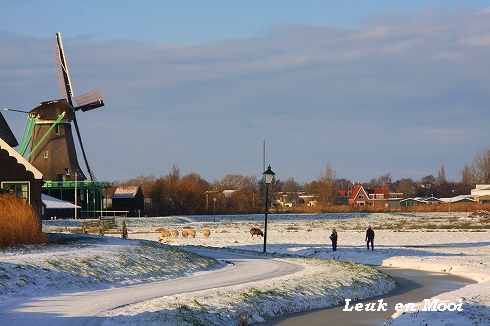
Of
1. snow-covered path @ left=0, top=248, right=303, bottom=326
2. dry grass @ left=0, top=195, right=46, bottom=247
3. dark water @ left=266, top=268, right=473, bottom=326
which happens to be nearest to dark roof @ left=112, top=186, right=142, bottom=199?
dark water @ left=266, top=268, right=473, bottom=326

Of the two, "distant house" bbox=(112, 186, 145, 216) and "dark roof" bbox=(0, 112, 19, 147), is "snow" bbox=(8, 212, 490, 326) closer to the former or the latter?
"dark roof" bbox=(0, 112, 19, 147)

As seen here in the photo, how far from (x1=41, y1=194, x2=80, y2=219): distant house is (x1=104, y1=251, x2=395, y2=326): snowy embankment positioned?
5916cm

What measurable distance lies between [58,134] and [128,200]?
64.2 feet

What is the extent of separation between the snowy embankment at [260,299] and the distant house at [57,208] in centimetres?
5916

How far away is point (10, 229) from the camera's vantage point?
29.5m

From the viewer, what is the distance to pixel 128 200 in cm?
10606

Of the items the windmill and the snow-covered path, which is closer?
the snow-covered path

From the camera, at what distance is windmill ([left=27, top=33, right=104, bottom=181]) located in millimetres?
88812

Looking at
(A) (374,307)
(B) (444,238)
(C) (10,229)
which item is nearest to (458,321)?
(A) (374,307)

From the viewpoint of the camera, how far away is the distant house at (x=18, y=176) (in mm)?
37812

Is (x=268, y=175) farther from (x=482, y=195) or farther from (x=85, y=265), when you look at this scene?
(x=482, y=195)

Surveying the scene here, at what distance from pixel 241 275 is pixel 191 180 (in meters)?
102

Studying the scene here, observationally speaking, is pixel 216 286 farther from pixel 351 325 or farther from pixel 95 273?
pixel 351 325

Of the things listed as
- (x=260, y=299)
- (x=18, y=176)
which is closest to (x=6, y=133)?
(x=18, y=176)
